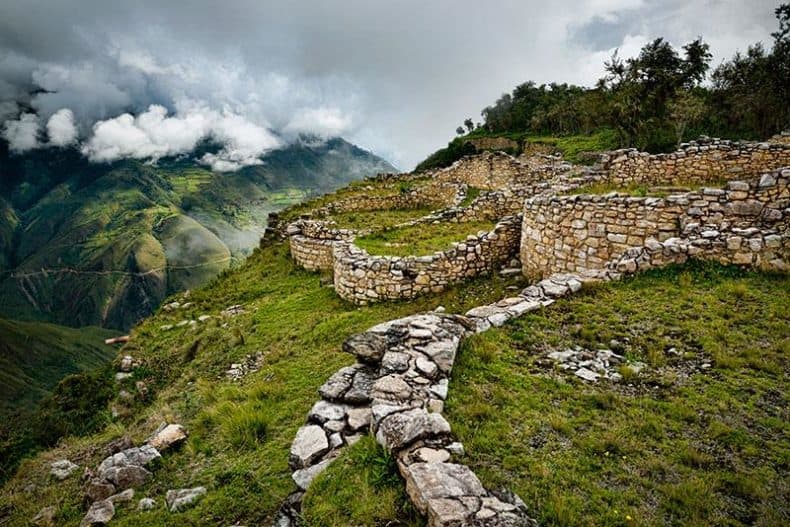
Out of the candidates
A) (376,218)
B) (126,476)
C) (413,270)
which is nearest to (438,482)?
(126,476)

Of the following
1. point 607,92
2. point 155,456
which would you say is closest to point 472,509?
point 155,456

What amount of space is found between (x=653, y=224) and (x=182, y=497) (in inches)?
482

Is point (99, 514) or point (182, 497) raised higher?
point (182, 497)

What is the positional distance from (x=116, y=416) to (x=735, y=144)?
77.2ft

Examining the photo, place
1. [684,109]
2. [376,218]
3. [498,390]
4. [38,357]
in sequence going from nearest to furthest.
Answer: [498,390] → [376,218] → [684,109] → [38,357]

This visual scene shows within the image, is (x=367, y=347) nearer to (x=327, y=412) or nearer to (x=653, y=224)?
(x=327, y=412)

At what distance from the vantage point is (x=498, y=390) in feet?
20.0

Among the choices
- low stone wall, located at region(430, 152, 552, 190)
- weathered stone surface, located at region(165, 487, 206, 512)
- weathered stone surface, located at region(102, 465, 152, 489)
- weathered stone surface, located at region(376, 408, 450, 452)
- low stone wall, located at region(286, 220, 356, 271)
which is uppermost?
low stone wall, located at region(430, 152, 552, 190)

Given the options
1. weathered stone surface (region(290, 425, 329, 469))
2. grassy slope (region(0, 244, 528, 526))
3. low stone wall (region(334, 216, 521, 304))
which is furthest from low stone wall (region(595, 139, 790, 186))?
weathered stone surface (region(290, 425, 329, 469))

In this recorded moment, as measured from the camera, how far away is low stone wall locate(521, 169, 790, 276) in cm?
920

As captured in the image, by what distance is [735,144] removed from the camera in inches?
605

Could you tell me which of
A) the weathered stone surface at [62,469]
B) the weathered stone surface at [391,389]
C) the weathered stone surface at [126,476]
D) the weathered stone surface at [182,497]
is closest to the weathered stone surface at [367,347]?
the weathered stone surface at [391,389]

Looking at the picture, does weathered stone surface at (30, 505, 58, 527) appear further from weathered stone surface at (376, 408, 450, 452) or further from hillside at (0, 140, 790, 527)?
weathered stone surface at (376, 408, 450, 452)

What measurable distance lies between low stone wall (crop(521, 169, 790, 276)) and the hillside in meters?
0.05
